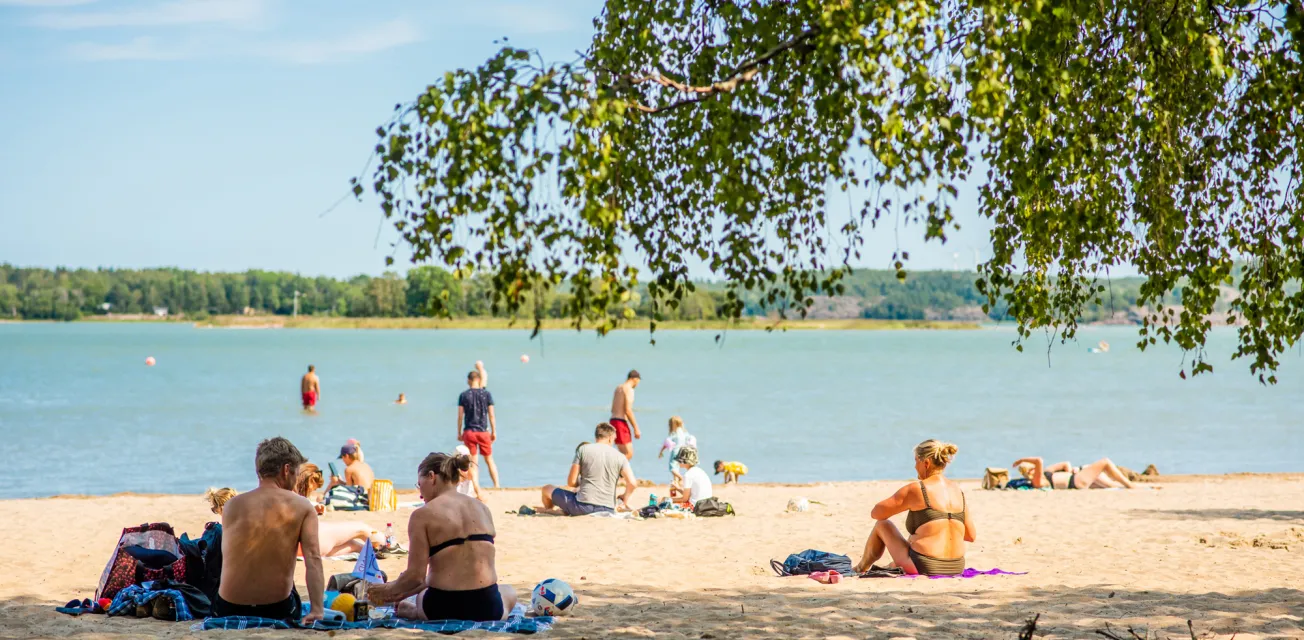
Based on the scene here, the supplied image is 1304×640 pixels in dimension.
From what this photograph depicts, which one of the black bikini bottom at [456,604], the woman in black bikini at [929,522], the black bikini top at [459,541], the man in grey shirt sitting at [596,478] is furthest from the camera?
the man in grey shirt sitting at [596,478]

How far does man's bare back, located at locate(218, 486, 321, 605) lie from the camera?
255 inches

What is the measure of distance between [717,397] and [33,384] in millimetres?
32272

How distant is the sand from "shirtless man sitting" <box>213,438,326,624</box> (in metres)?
0.23

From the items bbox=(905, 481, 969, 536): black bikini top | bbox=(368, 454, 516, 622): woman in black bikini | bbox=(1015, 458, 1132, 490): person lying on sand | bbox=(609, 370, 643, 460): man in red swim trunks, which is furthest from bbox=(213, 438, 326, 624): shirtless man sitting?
bbox=(1015, 458, 1132, 490): person lying on sand

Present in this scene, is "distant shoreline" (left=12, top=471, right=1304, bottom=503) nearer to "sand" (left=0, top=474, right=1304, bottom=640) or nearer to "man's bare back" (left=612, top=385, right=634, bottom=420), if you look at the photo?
"sand" (left=0, top=474, right=1304, bottom=640)

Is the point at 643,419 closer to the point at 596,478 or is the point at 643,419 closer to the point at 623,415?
the point at 623,415

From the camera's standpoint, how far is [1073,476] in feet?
55.0

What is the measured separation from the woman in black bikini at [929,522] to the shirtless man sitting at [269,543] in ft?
13.0

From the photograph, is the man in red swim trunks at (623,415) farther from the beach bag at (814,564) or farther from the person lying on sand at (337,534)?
the beach bag at (814,564)

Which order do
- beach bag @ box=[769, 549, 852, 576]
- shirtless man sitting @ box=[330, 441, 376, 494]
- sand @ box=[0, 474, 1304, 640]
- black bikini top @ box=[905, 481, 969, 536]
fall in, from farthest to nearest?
shirtless man sitting @ box=[330, 441, 376, 494], beach bag @ box=[769, 549, 852, 576], black bikini top @ box=[905, 481, 969, 536], sand @ box=[0, 474, 1304, 640]

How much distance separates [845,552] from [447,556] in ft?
18.1

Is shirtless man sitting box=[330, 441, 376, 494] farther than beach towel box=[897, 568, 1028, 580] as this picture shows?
Yes

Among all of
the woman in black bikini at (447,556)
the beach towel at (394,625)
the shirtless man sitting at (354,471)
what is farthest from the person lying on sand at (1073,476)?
the woman in black bikini at (447,556)

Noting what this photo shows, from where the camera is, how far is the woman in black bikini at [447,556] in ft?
21.9
